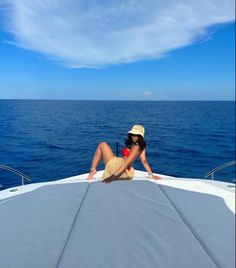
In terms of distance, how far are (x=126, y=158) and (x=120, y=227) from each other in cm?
135

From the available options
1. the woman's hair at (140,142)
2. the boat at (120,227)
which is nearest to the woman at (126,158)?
the woman's hair at (140,142)

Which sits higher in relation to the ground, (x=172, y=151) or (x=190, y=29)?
(x=190, y=29)

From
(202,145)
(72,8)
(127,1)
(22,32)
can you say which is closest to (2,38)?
(22,32)

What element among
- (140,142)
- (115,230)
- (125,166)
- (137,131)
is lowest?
(115,230)

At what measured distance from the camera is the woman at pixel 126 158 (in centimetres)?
256

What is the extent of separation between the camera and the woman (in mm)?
2557

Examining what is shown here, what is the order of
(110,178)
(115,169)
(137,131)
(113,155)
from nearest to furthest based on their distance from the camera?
(110,178), (115,169), (137,131), (113,155)

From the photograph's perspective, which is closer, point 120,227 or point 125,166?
point 120,227

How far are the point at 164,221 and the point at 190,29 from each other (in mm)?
1113

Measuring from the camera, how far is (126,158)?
112 inches

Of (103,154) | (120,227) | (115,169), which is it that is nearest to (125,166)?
(115,169)

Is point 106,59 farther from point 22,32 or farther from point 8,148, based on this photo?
point 8,148

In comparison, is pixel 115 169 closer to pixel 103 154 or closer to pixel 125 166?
pixel 125 166

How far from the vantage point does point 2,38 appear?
2361 millimetres
